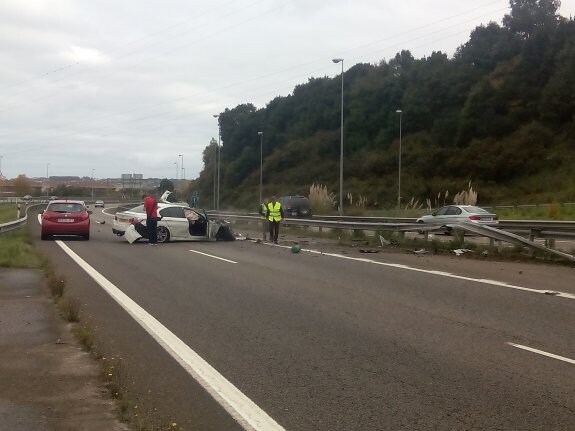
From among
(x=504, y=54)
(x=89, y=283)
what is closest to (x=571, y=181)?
(x=504, y=54)

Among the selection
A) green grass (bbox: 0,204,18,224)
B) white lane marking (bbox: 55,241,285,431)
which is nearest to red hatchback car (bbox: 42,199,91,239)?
green grass (bbox: 0,204,18,224)

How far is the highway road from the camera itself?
5547 millimetres

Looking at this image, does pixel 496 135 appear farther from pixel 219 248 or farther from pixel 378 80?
pixel 219 248

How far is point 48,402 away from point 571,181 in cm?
4829

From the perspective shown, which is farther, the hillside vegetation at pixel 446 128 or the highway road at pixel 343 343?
the hillside vegetation at pixel 446 128

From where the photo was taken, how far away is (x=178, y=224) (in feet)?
78.4

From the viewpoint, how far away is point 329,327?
8930 mm

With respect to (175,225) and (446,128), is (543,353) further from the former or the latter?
(446,128)

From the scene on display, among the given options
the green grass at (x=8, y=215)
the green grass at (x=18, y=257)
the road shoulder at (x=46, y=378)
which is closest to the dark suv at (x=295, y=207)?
the green grass at (x=8, y=215)

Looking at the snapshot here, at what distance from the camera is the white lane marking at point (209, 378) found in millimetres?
5312

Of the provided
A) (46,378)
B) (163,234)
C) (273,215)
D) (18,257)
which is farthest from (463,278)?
(163,234)

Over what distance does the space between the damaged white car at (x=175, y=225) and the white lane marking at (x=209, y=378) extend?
13.0 metres

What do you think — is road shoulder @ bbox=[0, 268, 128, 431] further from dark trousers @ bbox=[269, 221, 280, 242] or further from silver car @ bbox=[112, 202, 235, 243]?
dark trousers @ bbox=[269, 221, 280, 242]

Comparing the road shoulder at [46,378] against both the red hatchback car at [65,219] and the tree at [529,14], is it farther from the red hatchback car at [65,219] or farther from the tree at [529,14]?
the tree at [529,14]
